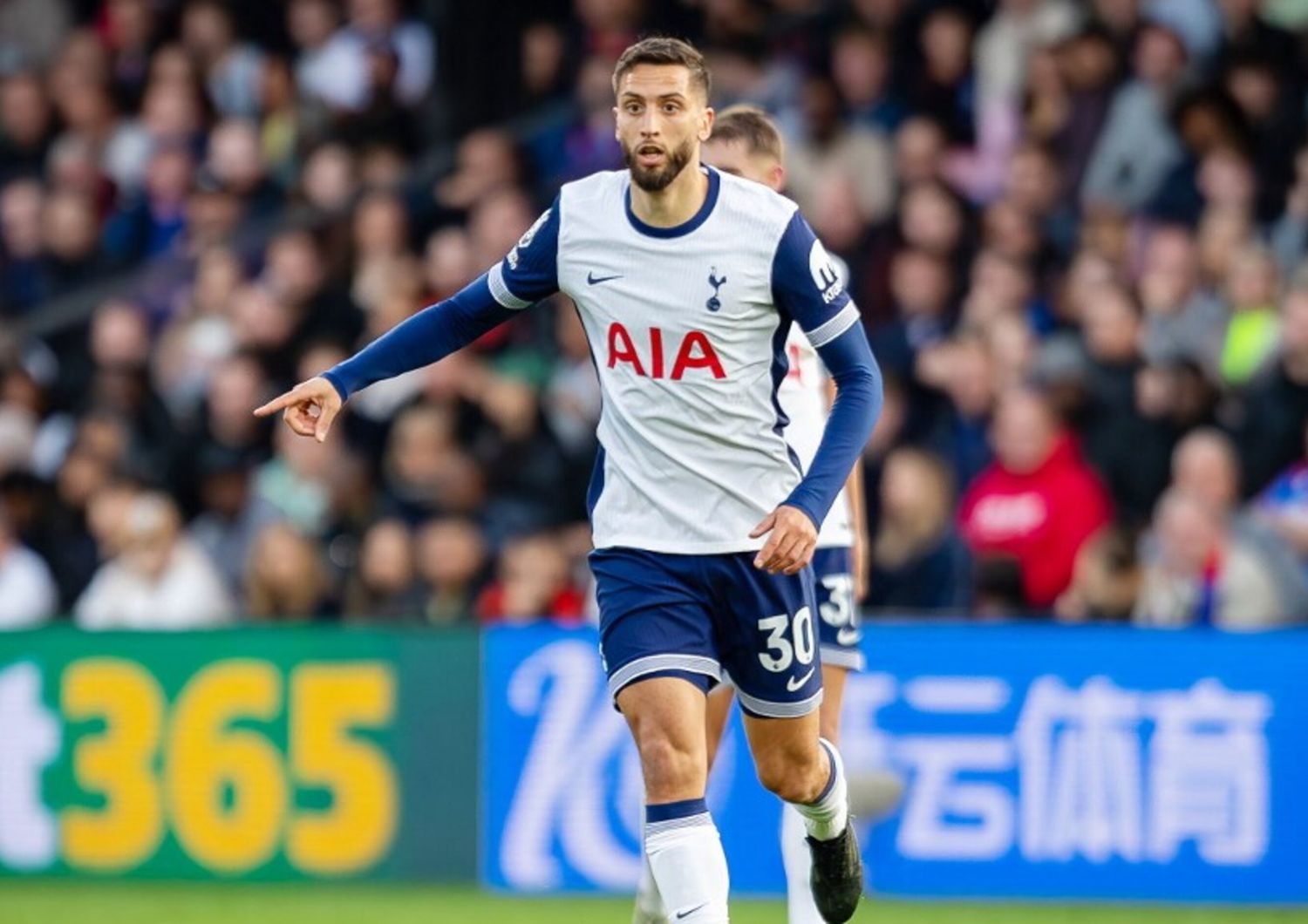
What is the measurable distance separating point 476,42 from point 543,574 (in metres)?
5.45

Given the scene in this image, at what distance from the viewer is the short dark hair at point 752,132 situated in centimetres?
852

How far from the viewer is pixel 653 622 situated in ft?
23.7

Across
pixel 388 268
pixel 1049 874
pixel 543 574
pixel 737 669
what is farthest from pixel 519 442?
pixel 737 669

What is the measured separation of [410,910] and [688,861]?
428 cm

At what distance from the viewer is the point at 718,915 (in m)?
7.09

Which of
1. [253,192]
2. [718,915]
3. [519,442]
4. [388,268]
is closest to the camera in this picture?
[718,915]

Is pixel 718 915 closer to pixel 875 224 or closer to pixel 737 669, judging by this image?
pixel 737 669

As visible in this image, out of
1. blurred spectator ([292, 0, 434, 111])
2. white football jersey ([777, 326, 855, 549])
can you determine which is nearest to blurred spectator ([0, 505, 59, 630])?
blurred spectator ([292, 0, 434, 111])

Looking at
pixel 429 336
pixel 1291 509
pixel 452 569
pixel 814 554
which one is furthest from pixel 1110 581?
pixel 429 336

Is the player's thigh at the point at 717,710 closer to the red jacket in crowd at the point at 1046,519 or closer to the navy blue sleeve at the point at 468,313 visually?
the navy blue sleeve at the point at 468,313

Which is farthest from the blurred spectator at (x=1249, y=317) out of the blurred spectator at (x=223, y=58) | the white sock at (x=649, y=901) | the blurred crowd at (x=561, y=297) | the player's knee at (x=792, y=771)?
the blurred spectator at (x=223, y=58)

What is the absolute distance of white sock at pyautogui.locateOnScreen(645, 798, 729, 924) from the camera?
23.2 ft

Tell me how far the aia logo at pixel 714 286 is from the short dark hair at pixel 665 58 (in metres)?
0.47

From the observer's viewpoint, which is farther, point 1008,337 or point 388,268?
point 388,268
